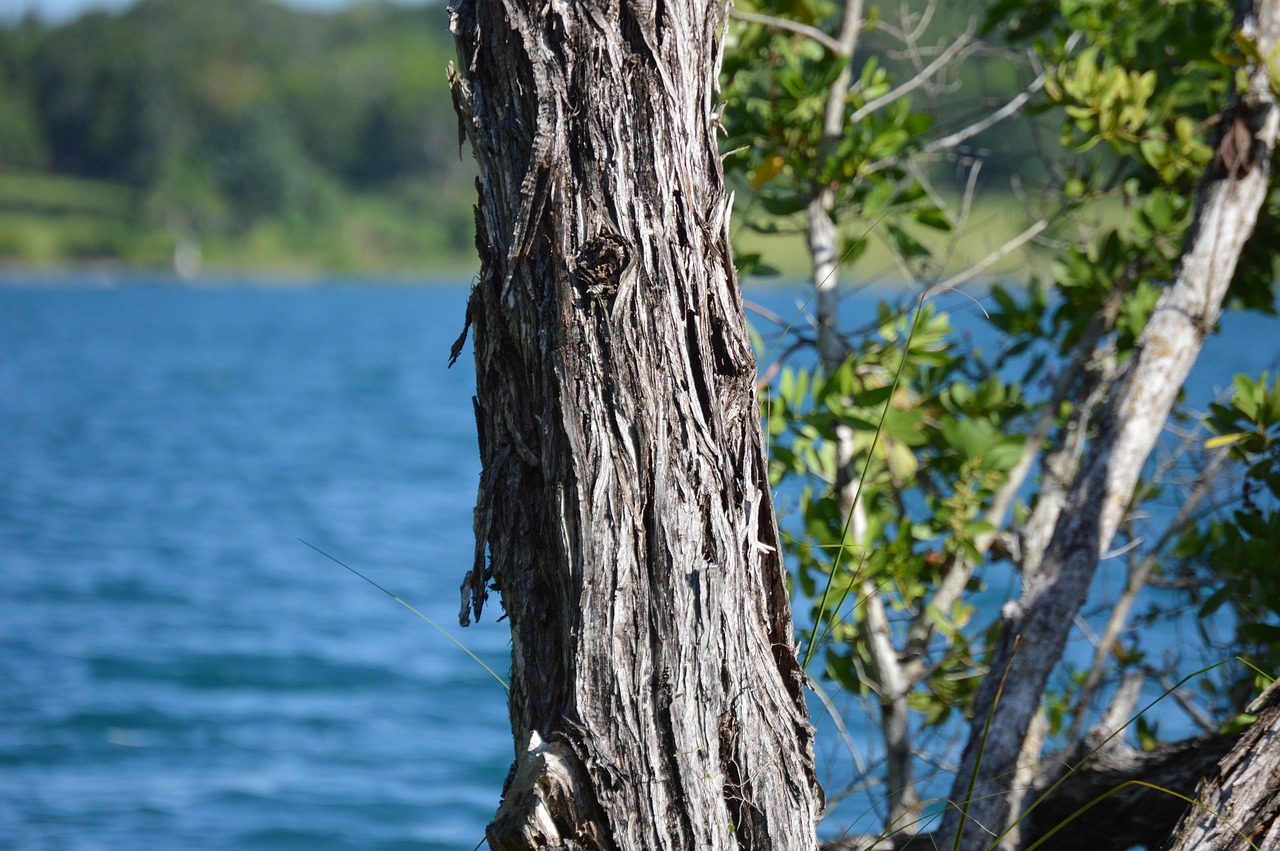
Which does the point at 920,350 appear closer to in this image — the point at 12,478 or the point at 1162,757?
the point at 1162,757

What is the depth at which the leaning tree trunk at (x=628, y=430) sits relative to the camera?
1.44 meters

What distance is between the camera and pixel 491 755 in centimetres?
905

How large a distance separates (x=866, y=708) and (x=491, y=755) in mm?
6409

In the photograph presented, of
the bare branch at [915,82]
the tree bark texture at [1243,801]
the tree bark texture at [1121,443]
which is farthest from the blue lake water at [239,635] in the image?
the bare branch at [915,82]

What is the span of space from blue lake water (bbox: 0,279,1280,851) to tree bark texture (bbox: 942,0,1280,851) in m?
1.05

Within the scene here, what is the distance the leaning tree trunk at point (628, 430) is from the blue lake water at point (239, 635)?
1.87 metres

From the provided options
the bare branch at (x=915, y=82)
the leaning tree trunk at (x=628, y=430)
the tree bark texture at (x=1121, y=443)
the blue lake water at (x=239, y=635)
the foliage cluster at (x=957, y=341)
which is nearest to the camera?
the leaning tree trunk at (x=628, y=430)

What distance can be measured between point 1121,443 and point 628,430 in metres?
1.29

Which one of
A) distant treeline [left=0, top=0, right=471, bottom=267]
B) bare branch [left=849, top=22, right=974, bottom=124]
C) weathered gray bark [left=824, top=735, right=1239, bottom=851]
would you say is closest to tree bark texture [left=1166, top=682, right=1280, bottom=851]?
weathered gray bark [left=824, top=735, right=1239, bottom=851]

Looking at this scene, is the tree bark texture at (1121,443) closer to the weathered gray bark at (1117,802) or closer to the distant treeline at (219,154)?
the weathered gray bark at (1117,802)

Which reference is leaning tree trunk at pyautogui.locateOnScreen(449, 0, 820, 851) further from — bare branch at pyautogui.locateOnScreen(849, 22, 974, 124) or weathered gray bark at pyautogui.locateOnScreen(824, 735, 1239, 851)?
bare branch at pyautogui.locateOnScreen(849, 22, 974, 124)

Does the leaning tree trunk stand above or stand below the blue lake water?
below

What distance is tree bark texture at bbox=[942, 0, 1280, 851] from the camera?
2197mm

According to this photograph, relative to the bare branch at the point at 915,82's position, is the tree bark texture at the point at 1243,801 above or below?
below
